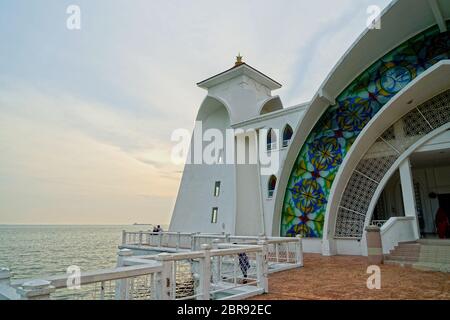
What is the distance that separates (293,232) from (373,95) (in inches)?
267

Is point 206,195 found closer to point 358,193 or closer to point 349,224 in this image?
point 349,224

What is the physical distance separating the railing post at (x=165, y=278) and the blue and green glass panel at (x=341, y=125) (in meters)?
9.98

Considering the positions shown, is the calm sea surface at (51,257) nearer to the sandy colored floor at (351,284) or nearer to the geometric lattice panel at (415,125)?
the sandy colored floor at (351,284)

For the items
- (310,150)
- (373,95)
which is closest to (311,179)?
(310,150)

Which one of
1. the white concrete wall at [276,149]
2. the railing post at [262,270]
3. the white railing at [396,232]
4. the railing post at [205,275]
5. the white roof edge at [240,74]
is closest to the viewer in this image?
the railing post at [205,275]

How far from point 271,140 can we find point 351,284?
10.4 metres

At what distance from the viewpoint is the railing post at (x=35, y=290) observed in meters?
2.83

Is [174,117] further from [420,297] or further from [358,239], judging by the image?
[420,297]

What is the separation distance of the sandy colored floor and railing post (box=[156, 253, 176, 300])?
2026 mm

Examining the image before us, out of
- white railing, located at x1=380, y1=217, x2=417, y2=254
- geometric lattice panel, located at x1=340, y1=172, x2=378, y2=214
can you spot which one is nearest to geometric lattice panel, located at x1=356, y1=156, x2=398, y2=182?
geometric lattice panel, located at x1=340, y1=172, x2=378, y2=214

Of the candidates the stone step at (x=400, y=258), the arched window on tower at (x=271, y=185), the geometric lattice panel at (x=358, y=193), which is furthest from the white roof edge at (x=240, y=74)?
the stone step at (x=400, y=258)

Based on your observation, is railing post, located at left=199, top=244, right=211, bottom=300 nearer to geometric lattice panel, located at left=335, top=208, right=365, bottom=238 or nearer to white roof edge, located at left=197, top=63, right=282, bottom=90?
geometric lattice panel, located at left=335, top=208, right=365, bottom=238

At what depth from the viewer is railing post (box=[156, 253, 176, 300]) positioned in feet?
14.1
